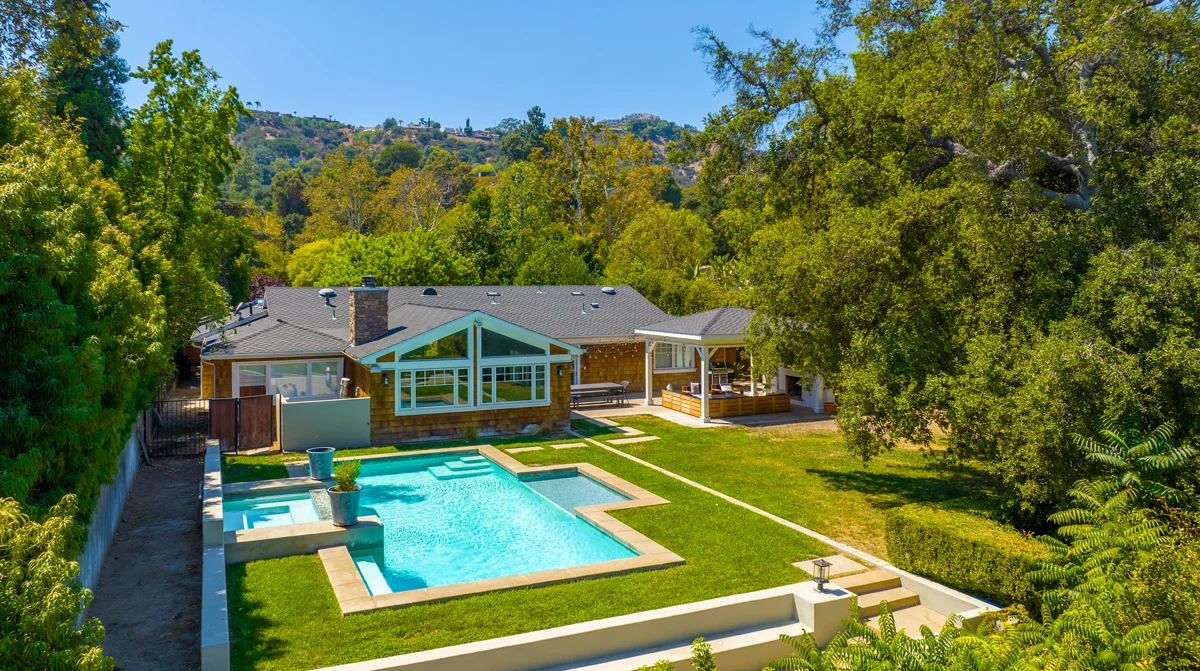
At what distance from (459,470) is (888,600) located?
37.1 ft

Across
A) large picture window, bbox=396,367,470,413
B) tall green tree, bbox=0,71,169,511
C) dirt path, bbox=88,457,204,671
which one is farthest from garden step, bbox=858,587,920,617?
large picture window, bbox=396,367,470,413

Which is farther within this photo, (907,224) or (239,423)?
(239,423)

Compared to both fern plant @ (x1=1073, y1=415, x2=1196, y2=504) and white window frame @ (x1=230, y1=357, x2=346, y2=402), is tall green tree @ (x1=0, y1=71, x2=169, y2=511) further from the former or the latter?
white window frame @ (x1=230, y1=357, x2=346, y2=402)

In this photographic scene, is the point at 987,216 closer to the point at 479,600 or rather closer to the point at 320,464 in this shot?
the point at 479,600

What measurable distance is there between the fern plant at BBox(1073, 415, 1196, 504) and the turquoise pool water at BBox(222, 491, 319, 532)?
1358 centimetres

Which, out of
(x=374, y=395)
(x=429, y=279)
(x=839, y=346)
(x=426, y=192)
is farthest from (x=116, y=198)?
(x=426, y=192)

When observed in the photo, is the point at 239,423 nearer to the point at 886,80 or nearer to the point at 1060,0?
the point at 886,80

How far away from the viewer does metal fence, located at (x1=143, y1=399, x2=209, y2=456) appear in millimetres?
19297

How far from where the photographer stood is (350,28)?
83.5 ft

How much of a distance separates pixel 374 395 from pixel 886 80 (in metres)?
15.7

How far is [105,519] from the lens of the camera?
1152 cm

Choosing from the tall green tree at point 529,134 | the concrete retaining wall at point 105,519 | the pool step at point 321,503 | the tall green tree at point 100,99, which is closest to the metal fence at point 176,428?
the concrete retaining wall at point 105,519

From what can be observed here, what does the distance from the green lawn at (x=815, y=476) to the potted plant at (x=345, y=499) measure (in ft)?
26.0

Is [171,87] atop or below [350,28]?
below
